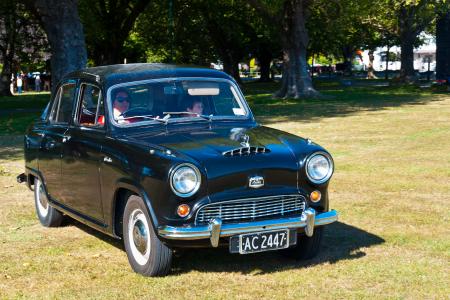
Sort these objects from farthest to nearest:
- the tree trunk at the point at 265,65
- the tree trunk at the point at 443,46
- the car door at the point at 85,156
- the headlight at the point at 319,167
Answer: the tree trunk at the point at 265,65
the tree trunk at the point at 443,46
the car door at the point at 85,156
the headlight at the point at 319,167

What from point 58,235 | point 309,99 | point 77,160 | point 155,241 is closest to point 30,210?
point 58,235

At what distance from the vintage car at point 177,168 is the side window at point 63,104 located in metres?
0.03

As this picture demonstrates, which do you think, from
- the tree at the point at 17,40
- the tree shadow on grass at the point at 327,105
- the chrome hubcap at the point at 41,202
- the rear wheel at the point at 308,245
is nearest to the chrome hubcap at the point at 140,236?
the rear wheel at the point at 308,245

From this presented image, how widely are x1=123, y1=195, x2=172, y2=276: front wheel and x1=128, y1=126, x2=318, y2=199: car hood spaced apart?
0.56 meters

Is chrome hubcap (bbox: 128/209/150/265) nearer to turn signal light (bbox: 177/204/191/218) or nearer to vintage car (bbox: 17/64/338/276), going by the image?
vintage car (bbox: 17/64/338/276)

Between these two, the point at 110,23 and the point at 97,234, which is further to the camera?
the point at 110,23

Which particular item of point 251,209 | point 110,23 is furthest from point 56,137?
point 110,23

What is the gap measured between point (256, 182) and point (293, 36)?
28954mm

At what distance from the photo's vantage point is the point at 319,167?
700cm

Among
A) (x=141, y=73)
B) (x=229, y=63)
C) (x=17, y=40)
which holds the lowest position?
(x=229, y=63)

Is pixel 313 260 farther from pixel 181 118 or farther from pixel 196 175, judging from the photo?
pixel 181 118

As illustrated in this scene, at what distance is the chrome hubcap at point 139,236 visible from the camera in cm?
675

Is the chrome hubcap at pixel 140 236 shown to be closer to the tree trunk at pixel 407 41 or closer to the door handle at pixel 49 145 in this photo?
the door handle at pixel 49 145

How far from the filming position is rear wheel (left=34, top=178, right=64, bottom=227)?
8977 mm
